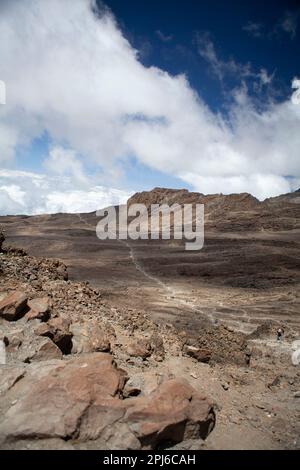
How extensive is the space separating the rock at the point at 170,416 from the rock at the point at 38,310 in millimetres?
3541

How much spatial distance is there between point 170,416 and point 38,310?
13.7 ft

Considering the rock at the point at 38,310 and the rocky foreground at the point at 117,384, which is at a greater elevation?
the rock at the point at 38,310

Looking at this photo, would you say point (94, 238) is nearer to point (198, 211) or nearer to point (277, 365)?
point (198, 211)

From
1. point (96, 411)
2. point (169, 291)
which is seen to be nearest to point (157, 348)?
point (96, 411)

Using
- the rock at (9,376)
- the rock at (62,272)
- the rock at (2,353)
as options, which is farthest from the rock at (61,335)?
→ the rock at (62,272)

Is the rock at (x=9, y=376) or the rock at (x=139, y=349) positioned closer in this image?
the rock at (x=9, y=376)

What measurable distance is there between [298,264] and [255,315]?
1587cm

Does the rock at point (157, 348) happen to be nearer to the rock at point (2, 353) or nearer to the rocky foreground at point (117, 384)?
the rocky foreground at point (117, 384)

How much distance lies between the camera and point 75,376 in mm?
5895

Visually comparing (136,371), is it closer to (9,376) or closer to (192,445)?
(192,445)

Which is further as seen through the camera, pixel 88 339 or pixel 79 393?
pixel 88 339

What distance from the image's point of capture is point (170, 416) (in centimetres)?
552

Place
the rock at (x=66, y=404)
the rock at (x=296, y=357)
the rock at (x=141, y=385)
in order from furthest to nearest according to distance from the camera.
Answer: the rock at (x=296, y=357) → the rock at (x=141, y=385) → the rock at (x=66, y=404)

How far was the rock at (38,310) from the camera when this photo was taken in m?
8.29
